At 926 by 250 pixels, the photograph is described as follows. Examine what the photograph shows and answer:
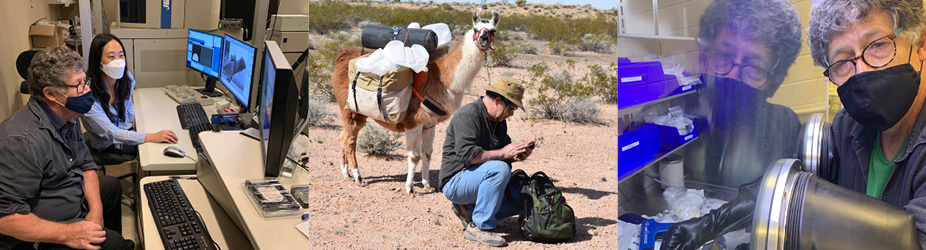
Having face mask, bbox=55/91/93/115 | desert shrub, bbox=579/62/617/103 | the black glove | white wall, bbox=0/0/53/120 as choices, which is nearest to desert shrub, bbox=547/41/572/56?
desert shrub, bbox=579/62/617/103

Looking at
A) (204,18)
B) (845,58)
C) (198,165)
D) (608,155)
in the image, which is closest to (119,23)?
(204,18)

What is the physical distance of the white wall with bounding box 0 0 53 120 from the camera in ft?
12.9

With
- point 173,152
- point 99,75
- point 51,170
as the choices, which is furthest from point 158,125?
point 51,170

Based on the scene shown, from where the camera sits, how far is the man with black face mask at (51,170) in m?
1.96

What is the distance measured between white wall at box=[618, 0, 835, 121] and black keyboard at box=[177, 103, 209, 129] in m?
2.62

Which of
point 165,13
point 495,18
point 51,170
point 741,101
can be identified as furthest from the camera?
point 165,13

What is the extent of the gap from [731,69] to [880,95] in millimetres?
451

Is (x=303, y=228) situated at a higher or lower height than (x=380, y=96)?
lower

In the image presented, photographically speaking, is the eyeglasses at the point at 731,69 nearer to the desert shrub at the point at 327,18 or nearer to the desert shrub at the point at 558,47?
the desert shrub at the point at 558,47

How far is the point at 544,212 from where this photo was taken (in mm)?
2738

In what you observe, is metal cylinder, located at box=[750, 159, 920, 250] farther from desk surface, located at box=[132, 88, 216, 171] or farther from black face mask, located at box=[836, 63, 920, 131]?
desk surface, located at box=[132, 88, 216, 171]

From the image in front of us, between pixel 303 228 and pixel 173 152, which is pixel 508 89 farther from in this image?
pixel 173 152

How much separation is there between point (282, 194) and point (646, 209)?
1.38m

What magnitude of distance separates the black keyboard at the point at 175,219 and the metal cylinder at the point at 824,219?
1884mm
